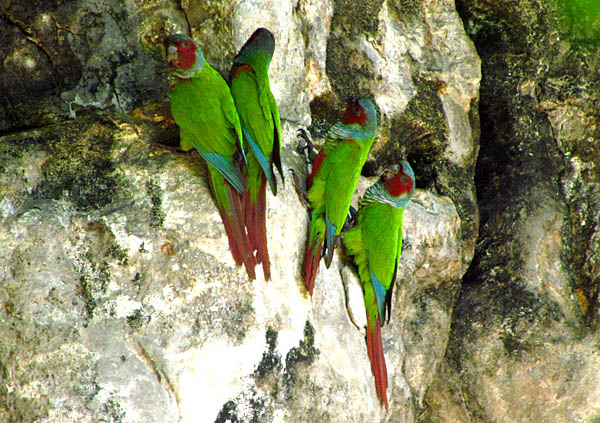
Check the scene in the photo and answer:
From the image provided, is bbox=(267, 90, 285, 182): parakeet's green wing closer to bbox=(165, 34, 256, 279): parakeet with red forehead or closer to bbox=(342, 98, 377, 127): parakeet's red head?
bbox=(165, 34, 256, 279): parakeet with red forehead

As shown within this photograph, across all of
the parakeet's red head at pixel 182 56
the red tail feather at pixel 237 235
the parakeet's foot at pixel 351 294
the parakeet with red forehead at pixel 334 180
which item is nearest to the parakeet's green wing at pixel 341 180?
the parakeet with red forehead at pixel 334 180

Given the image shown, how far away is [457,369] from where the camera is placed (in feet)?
11.2

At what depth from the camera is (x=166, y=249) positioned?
2189 mm

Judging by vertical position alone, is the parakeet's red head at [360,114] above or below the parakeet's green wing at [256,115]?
above

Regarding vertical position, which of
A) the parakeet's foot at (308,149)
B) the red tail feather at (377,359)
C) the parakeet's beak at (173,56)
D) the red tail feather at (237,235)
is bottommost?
the red tail feather at (377,359)

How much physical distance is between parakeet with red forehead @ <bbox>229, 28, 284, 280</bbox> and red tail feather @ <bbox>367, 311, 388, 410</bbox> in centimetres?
74

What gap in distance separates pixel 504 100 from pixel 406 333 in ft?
5.25

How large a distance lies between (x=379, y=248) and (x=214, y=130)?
3.29 feet

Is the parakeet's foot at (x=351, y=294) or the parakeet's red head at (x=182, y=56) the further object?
the parakeet's foot at (x=351, y=294)

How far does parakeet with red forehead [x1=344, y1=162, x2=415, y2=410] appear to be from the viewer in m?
2.76

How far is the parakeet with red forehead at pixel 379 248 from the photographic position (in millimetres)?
2764

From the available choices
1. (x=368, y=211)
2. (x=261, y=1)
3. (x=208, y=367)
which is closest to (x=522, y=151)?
(x=368, y=211)

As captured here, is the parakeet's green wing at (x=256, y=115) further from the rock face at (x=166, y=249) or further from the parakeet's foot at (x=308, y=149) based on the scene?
the parakeet's foot at (x=308, y=149)

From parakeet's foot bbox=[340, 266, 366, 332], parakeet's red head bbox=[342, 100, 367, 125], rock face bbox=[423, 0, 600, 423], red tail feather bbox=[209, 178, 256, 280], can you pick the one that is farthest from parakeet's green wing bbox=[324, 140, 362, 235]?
rock face bbox=[423, 0, 600, 423]
